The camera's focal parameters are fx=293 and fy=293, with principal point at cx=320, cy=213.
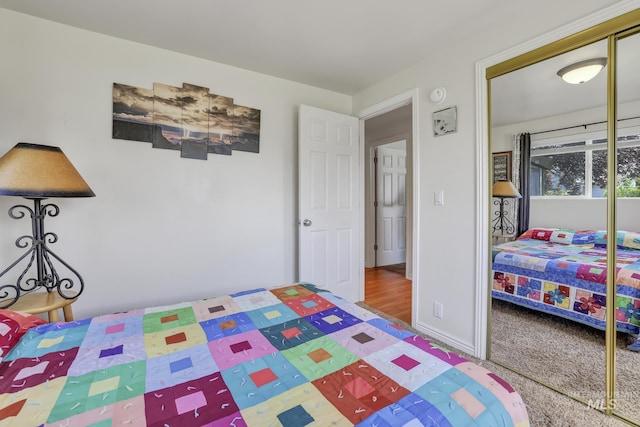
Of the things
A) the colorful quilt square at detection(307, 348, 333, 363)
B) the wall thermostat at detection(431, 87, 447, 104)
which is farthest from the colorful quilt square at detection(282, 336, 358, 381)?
the wall thermostat at detection(431, 87, 447, 104)

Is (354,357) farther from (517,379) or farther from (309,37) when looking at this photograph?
(309,37)

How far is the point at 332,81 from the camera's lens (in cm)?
294

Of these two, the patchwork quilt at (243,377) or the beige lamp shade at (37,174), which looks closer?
the patchwork quilt at (243,377)

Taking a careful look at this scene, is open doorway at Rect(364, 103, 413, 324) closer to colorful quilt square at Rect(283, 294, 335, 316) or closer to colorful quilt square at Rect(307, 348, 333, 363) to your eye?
colorful quilt square at Rect(283, 294, 335, 316)

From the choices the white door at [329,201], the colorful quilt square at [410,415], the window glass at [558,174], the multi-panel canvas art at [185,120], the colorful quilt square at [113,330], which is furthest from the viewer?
the white door at [329,201]

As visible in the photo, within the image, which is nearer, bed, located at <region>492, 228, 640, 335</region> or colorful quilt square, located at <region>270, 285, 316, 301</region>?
bed, located at <region>492, 228, 640, 335</region>

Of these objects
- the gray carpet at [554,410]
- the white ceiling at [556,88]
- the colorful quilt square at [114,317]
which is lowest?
the gray carpet at [554,410]

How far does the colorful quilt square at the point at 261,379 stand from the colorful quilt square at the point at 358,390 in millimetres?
91

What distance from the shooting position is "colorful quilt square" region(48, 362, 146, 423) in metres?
0.77

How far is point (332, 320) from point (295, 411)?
59cm

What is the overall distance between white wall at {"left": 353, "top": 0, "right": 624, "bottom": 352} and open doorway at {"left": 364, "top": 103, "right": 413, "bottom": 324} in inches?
61.0

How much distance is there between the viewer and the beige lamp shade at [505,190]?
1.90 m

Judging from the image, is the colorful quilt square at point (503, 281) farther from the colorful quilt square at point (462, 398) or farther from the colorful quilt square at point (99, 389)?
the colorful quilt square at point (99, 389)

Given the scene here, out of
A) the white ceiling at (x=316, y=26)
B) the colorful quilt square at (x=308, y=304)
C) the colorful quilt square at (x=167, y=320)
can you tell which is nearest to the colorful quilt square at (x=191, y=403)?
the colorful quilt square at (x=167, y=320)
